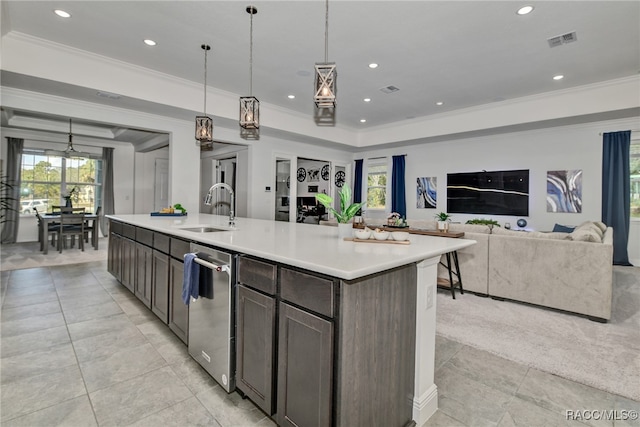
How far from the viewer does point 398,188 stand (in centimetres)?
801

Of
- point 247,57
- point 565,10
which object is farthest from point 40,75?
point 565,10

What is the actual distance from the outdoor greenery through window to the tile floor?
615cm

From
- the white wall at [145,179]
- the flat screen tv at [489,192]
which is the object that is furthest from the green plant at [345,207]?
the white wall at [145,179]

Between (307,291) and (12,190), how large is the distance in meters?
9.21

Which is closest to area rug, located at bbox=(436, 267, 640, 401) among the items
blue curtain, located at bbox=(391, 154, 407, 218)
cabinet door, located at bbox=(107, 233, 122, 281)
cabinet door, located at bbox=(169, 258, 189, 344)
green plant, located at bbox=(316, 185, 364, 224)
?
green plant, located at bbox=(316, 185, 364, 224)

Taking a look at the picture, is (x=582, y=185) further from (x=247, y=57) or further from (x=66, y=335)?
(x=66, y=335)

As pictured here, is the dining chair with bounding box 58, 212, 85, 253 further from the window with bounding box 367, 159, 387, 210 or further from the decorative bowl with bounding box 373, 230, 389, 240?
the decorative bowl with bounding box 373, 230, 389, 240

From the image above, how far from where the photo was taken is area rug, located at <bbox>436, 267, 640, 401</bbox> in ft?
7.08

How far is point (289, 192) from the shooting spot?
7.66 metres

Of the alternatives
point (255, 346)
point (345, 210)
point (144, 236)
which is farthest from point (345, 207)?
point (144, 236)

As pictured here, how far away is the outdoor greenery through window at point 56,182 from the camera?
759cm

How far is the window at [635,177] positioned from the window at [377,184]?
15.6 feet

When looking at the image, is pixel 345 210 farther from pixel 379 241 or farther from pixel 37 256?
pixel 37 256

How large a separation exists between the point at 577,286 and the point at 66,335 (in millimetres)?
4841
